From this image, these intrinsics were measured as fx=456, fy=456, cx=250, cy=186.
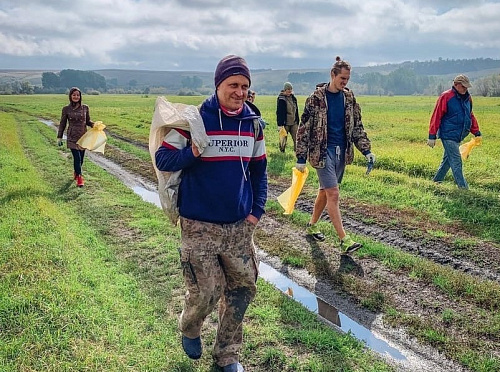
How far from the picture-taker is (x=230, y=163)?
3.15 m

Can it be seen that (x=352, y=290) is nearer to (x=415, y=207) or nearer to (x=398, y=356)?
(x=398, y=356)

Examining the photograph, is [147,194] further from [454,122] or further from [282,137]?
[454,122]

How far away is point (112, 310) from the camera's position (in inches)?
173

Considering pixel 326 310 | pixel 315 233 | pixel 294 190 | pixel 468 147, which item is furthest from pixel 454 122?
pixel 326 310

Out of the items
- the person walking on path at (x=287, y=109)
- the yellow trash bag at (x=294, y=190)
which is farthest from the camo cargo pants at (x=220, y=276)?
the person walking on path at (x=287, y=109)

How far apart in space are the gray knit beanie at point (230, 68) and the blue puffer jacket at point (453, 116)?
6.90 m

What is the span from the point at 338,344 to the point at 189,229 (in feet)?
5.60

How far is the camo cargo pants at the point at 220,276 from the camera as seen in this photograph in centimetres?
319

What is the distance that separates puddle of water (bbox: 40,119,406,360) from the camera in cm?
404

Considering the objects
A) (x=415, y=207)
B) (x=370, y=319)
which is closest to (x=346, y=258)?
(x=370, y=319)

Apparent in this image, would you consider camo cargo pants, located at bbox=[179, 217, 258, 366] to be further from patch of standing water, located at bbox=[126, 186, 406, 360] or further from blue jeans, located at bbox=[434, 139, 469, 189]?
blue jeans, located at bbox=[434, 139, 469, 189]

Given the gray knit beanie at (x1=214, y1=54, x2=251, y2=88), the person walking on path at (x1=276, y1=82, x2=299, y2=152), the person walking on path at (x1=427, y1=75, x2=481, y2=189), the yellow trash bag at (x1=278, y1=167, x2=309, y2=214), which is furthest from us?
the person walking on path at (x1=276, y1=82, x2=299, y2=152)

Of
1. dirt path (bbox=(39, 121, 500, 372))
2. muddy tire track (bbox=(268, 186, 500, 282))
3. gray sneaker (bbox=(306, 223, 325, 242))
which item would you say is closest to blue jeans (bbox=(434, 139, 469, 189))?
dirt path (bbox=(39, 121, 500, 372))

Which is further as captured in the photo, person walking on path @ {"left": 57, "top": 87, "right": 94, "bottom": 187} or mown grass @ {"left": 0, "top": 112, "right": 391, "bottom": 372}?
person walking on path @ {"left": 57, "top": 87, "right": 94, "bottom": 187}
